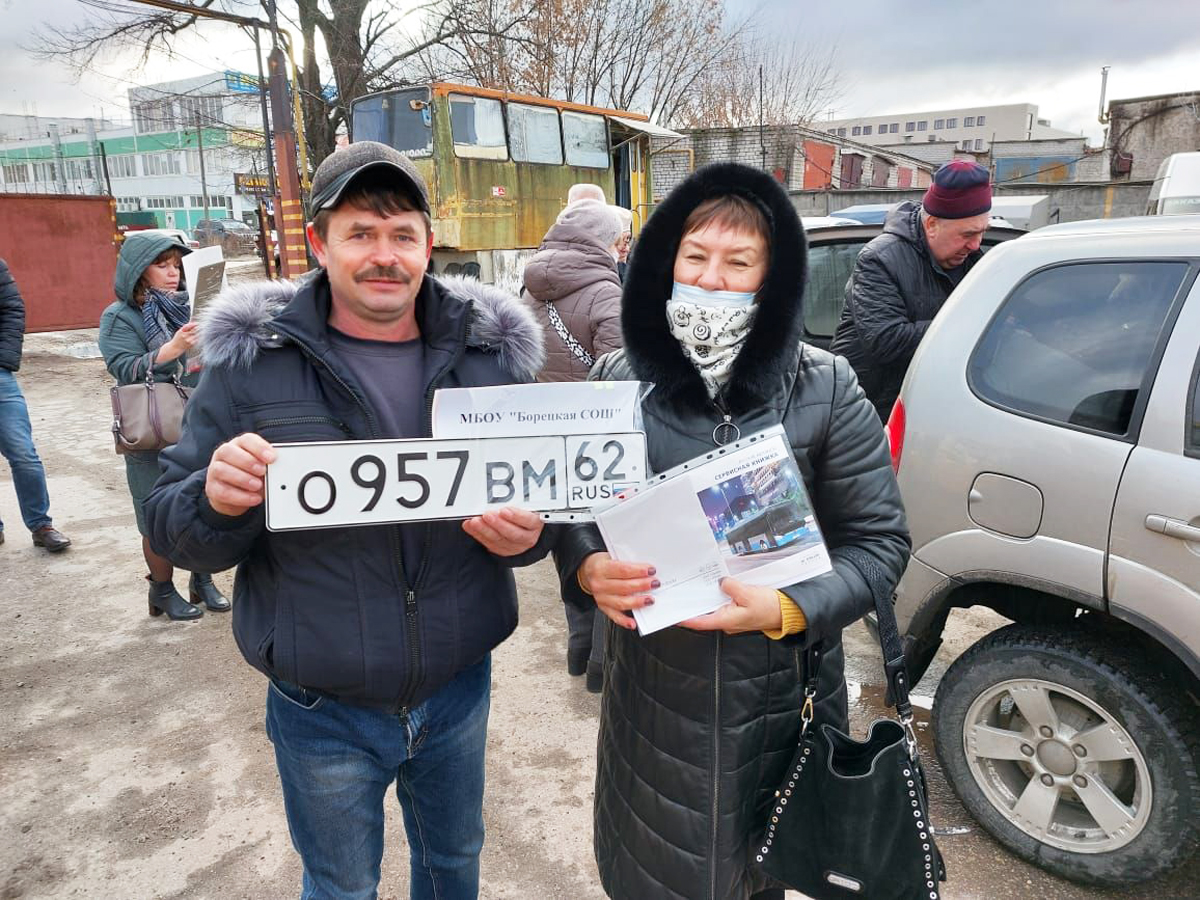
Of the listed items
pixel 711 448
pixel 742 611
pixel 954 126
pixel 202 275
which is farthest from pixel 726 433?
pixel 954 126

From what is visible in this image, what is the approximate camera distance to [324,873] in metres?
1.62

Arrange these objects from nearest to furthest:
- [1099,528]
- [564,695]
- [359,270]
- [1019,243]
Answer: [359,270]
[1099,528]
[1019,243]
[564,695]

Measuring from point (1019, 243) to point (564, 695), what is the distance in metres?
2.51

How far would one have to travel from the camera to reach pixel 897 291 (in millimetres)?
3381

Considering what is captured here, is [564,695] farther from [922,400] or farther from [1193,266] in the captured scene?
[1193,266]

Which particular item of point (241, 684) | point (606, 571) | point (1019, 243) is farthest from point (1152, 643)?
point (241, 684)

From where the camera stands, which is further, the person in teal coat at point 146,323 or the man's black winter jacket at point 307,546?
the person in teal coat at point 146,323

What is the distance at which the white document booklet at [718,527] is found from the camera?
1.29 m

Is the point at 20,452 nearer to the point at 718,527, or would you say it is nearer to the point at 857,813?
the point at 718,527

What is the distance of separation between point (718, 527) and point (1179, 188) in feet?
22.6

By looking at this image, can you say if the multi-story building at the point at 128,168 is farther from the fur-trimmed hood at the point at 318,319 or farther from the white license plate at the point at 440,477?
the white license plate at the point at 440,477

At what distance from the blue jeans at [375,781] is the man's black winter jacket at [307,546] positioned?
92 millimetres

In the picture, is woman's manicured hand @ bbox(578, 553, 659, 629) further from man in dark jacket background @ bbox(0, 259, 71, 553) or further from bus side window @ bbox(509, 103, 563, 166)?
bus side window @ bbox(509, 103, 563, 166)

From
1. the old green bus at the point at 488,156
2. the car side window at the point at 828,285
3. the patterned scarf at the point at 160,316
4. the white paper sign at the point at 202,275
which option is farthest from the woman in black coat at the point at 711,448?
the old green bus at the point at 488,156
